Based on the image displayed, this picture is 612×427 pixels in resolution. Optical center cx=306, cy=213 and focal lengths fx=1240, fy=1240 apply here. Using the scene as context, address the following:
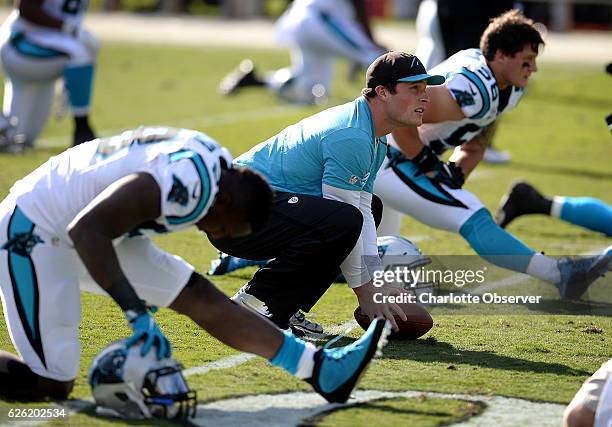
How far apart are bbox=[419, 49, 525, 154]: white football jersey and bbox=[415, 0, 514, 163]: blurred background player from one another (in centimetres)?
357

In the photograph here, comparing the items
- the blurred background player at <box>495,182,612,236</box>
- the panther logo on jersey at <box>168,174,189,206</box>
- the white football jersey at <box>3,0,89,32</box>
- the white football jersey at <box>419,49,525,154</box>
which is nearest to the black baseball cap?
the white football jersey at <box>419,49,525,154</box>

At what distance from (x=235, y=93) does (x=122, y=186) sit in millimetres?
10499

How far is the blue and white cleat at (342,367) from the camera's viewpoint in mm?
4480

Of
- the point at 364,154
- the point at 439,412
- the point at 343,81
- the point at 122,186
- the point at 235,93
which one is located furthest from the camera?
the point at 343,81

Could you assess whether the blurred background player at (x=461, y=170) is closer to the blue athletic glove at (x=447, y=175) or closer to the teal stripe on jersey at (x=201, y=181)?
the blue athletic glove at (x=447, y=175)

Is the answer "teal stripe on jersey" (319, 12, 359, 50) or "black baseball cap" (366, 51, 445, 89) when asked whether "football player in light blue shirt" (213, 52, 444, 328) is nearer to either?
"black baseball cap" (366, 51, 445, 89)

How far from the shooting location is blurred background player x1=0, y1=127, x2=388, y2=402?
4105 mm

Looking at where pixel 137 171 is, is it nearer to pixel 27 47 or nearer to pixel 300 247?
pixel 300 247

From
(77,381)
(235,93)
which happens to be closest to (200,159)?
(77,381)

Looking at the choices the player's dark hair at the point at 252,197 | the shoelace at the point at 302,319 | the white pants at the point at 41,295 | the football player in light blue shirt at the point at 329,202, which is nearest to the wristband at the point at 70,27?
the football player in light blue shirt at the point at 329,202

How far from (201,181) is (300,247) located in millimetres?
1294

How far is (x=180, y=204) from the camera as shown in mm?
4109

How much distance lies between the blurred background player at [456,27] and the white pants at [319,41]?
1.91 metres

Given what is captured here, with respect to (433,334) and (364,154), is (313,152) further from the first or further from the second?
(433,334)
